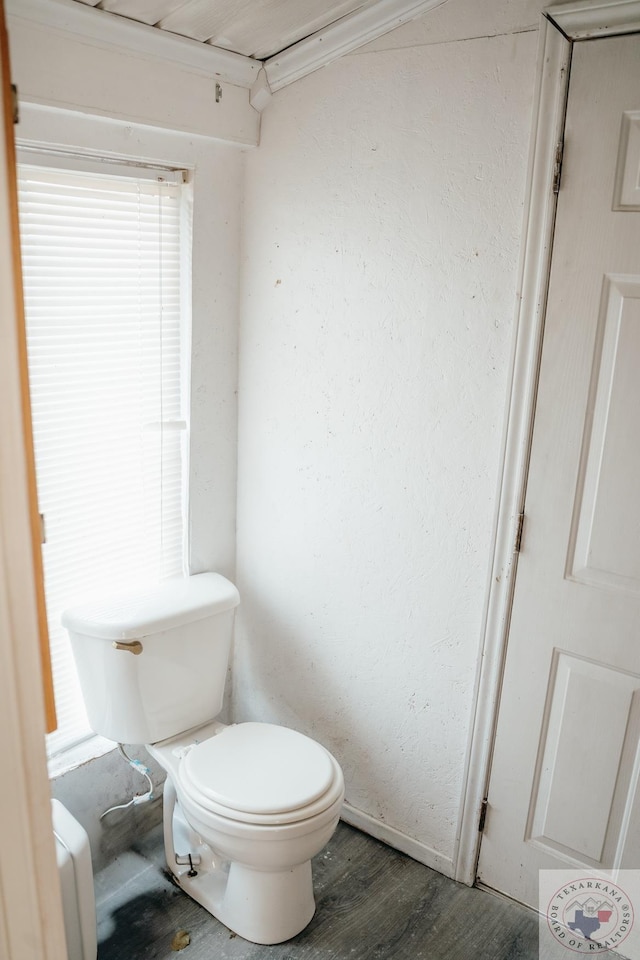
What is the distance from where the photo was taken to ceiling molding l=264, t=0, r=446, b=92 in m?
1.76

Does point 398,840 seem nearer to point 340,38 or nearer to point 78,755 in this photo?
point 78,755

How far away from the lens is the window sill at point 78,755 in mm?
2008

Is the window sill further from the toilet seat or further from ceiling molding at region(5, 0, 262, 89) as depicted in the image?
ceiling molding at region(5, 0, 262, 89)

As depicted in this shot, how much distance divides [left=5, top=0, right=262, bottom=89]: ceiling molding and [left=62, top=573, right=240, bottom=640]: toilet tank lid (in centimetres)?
131

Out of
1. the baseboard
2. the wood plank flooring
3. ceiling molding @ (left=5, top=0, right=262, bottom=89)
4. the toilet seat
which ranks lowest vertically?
the wood plank flooring

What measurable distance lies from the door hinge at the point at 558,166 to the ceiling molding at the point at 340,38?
0.44 m

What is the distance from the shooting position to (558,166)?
1640 millimetres

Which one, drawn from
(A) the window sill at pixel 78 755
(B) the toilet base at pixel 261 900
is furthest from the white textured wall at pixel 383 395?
(A) the window sill at pixel 78 755

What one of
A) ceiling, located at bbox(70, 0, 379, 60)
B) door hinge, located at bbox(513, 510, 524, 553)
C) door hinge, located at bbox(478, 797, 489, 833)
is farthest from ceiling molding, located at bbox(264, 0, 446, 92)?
door hinge, located at bbox(478, 797, 489, 833)

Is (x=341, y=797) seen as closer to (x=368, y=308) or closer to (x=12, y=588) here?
(x=368, y=308)

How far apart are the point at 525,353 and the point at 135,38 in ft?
3.67

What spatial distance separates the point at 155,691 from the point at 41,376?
0.84m

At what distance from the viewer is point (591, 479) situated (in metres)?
1.72

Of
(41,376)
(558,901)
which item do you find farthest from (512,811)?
(41,376)
